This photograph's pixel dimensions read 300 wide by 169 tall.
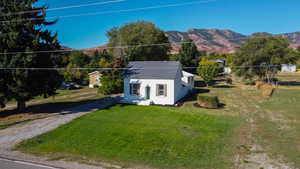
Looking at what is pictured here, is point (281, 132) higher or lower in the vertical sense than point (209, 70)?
lower

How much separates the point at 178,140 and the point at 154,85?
9.60m

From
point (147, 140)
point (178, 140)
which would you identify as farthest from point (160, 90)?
point (147, 140)

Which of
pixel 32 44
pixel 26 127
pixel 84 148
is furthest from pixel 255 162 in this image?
pixel 32 44

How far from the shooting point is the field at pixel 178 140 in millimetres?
7832

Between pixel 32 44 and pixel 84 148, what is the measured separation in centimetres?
1076

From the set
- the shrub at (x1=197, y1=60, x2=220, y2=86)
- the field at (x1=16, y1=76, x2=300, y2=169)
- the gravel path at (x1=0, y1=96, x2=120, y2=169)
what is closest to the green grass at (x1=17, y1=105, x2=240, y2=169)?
the field at (x1=16, y1=76, x2=300, y2=169)

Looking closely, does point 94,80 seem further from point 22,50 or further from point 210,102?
point 210,102

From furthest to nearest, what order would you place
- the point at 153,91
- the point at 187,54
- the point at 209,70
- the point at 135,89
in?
the point at 187,54 → the point at 209,70 → the point at 135,89 → the point at 153,91

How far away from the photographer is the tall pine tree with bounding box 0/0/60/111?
554 inches

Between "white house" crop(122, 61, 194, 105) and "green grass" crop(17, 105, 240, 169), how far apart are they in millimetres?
4341

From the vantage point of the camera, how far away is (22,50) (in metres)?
14.7

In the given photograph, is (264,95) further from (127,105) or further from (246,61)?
(127,105)

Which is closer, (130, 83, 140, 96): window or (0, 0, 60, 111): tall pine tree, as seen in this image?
(0, 0, 60, 111): tall pine tree

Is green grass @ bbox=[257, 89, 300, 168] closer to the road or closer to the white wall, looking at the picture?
the white wall
